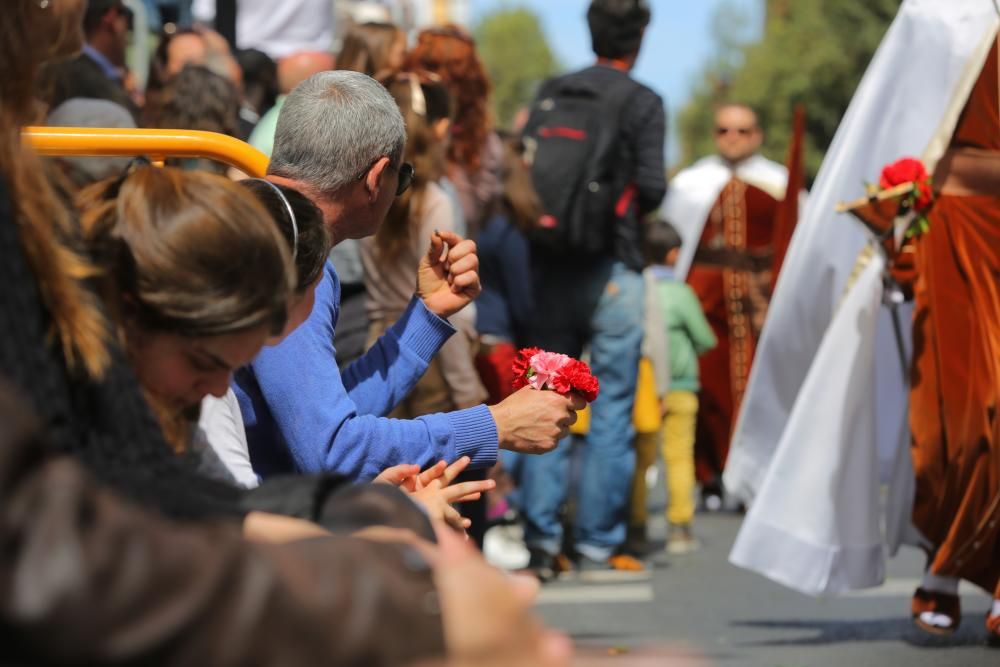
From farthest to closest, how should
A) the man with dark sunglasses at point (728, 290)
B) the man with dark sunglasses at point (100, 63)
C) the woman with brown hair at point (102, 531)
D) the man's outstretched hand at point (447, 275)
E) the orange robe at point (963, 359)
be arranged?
the man with dark sunglasses at point (728, 290)
the man with dark sunglasses at point (100, 63)
the orange robe at point (963, 359)
the man's outstretched hand at point (447, 275)
the woman with brown hair at point (102, 531)

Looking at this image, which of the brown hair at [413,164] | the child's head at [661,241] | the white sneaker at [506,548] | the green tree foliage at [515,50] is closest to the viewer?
the brown hair at [413,164]

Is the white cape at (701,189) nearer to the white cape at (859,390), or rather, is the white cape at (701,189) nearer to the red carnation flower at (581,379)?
the white cape at (859,390)

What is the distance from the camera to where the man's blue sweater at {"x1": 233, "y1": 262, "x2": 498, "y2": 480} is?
139 inches

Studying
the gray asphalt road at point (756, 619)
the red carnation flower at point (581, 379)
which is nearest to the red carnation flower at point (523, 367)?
the red carnation flower at point (581, 379)

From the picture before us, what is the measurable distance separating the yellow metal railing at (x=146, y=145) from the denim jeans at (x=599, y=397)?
454 cm

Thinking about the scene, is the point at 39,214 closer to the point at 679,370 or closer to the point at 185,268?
the point at 185,268

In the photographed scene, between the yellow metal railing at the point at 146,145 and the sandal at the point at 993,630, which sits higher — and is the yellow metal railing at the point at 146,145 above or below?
above

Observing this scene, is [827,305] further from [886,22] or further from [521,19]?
[521,19]

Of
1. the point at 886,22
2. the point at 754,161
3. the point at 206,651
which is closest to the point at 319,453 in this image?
the point at 206,651

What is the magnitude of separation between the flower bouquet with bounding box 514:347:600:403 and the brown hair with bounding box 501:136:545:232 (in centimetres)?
386

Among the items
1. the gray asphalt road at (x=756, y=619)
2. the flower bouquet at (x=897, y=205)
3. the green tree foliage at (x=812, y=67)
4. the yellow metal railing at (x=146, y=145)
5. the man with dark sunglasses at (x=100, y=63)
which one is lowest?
the green tree foliage at (x=812, y=67)

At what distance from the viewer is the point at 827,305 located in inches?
297

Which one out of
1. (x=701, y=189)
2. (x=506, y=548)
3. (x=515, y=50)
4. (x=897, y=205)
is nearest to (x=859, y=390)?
(x=897, y=205)

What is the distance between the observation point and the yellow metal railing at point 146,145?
3387 mm
